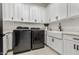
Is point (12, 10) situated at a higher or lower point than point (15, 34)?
higher

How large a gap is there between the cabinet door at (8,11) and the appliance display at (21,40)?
2.55 feet

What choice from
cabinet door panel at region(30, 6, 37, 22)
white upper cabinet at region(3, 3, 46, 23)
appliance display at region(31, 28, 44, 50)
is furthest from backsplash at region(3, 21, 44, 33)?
appliance display at region(31, 28, 44, 50)

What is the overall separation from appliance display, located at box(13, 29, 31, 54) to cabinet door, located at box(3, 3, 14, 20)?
776 millimetres

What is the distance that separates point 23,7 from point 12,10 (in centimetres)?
48

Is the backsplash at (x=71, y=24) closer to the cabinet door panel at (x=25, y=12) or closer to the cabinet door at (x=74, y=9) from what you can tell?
the cabinet door at (x=74, y=9)

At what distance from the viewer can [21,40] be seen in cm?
203

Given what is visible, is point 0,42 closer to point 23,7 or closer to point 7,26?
point 7,26

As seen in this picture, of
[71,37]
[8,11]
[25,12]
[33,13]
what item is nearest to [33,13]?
[33,13]

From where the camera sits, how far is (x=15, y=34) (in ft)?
6.41

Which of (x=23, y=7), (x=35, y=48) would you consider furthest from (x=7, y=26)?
(x=35, y=48)

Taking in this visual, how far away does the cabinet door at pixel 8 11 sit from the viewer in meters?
2.26

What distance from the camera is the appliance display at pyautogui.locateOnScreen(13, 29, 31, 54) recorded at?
195 cm

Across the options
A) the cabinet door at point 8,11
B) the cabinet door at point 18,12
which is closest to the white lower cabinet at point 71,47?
the cabinet door at point 18,12

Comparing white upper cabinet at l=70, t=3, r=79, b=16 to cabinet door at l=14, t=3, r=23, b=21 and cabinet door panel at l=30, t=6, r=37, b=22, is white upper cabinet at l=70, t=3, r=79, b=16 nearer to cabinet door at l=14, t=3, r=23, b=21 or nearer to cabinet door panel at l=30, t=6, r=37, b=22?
cabinet door panel at l=30, t=6, r=37, b=22
